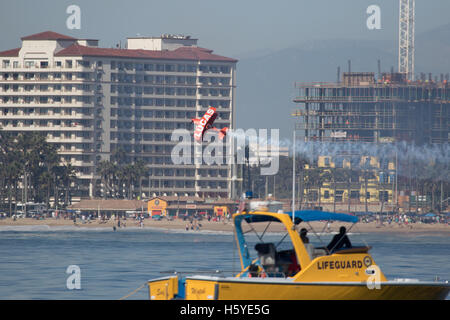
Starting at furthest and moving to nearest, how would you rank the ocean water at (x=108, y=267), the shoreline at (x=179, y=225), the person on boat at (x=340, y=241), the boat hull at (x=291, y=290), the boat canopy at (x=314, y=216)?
the shoreline at (x=179, y=225) < the ocean water at (x=108, y=267) < the boat canopy at (x=314, y=216) < the person on boat at (x=340, y=241) < the boat hull at (x=291, y=290)

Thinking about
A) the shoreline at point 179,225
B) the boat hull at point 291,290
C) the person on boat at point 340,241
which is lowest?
the shoreline at point 179,225

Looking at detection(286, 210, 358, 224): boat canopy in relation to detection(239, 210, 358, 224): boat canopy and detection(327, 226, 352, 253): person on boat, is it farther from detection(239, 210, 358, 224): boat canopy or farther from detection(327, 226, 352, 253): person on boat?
detection(327, 226, 352, 253): person on boat

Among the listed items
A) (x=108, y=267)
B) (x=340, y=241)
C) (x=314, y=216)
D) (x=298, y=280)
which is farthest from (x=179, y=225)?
(x=298, y=280)

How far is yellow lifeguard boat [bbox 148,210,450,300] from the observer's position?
32.3 m

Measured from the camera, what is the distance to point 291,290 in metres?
32.8

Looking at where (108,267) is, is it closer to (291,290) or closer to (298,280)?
(298,280)

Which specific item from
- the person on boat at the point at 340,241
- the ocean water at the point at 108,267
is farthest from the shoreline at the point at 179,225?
the person on boat at the point at 340,241

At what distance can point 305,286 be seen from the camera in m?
33.0

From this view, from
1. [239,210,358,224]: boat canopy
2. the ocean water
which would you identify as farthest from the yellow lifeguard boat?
the ocean water

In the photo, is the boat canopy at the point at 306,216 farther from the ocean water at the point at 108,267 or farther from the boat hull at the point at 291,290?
the boat hull at the point at 291,290

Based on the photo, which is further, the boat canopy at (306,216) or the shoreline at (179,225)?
the shoreline at (179,225)

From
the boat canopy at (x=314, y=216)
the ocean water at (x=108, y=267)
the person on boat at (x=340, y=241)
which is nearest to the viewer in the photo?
the person on boat at (x=340, y=241)

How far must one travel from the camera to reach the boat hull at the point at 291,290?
105 ft
